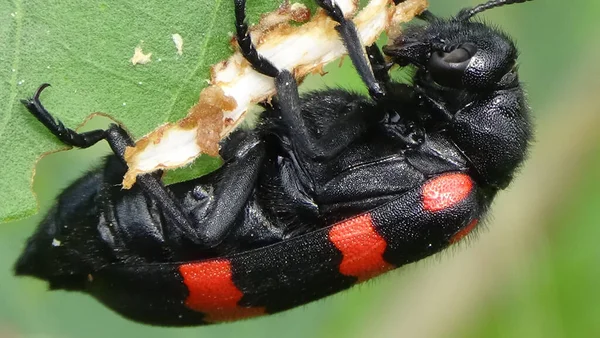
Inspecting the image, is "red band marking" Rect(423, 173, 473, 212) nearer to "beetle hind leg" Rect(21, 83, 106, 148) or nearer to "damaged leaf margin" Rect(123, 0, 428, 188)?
"damaged leaf margin" Rect(123, 0, 428, 188)

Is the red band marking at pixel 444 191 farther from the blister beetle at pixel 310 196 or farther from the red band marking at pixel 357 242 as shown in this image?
the red band marking at pixel 357 242

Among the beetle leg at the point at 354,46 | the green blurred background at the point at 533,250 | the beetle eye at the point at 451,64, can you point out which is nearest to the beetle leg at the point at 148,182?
the beetle leg at the point at 354,46

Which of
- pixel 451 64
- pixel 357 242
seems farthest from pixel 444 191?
pixel 451 64

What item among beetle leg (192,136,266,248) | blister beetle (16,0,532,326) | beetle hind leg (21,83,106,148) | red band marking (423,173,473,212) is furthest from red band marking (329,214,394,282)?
beetle hind leg (21,83,106,148)

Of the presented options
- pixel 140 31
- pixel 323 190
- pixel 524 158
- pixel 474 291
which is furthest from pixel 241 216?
pixel 474 291

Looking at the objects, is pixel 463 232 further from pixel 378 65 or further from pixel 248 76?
pixel 248 76

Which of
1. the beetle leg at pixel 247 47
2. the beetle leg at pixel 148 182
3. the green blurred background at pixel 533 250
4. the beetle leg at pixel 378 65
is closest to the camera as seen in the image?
the beetle leg at pixel 247 47

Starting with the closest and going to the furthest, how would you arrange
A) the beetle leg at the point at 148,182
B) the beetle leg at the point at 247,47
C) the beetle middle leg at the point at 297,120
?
the beetle leg at the point at 247,47 → the beetle middle leg at the point at 297,120 → the beetle leg at the point at 148,182
